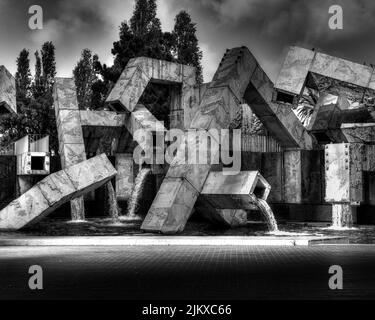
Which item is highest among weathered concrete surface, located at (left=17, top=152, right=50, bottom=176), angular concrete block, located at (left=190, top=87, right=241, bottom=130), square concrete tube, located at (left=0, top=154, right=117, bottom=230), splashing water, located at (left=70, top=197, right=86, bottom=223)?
angular concrete block, located at (left=190, top=87, right=241, bottom=130)

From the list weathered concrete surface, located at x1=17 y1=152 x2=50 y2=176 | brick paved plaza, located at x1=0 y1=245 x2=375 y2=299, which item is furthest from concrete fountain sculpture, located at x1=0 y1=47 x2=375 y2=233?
brick paved plaza, located at x1=0 y1=245 x2=375 y2=299

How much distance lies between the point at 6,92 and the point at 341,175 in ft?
32.2

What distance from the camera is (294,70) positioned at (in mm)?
19719

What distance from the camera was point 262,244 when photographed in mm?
12023

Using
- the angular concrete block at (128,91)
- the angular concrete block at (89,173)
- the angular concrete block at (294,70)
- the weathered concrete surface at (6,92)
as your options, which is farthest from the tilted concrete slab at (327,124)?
the weathered concrete surface at (6,92)

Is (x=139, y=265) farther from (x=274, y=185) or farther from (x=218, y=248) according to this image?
(x=274, y=185)

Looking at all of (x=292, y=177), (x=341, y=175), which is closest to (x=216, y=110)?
(x=341, y=175)

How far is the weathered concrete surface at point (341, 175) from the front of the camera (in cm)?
1714

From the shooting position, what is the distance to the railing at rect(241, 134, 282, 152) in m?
28.5

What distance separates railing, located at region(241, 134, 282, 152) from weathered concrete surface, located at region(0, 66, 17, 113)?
11.7 metres

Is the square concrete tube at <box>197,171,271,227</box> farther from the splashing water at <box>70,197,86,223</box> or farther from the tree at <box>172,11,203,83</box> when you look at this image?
the tree at <box>172,11,203,83</box>

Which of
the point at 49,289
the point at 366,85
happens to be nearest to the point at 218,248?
the point at 49,289

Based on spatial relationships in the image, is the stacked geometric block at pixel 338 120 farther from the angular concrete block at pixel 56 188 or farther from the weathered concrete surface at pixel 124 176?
the angular concrete block at pixel 56 188

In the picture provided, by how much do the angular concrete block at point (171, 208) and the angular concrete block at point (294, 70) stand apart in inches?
225
